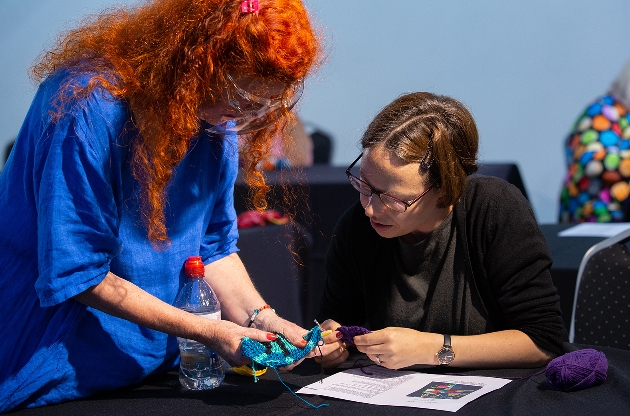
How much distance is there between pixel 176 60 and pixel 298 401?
0.68 metres

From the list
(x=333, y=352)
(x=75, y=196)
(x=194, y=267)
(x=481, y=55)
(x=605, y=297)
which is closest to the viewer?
(x=75, y=196)

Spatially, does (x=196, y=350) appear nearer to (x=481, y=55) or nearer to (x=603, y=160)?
(x=603, y=160)

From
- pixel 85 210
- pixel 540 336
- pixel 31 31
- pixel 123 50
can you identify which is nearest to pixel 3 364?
pixel 85 210

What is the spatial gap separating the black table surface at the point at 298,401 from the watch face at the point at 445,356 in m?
0.04

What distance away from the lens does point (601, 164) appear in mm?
3721

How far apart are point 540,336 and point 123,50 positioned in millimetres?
1046

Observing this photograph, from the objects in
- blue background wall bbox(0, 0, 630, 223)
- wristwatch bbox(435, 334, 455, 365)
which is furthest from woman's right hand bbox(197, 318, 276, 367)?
blue background wall bbox(0, 0, 630, 223)

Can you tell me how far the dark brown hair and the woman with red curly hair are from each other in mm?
A: 273

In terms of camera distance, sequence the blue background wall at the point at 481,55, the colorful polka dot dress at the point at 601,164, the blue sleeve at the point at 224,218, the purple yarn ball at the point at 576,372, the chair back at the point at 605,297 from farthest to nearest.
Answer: the blue background wall at the point at 481,55, the colorful polka dot dress at the point at 601,164, the chair back at the point at 605,297, the blue sleeve at the point at 224,218, the purple yarn ball at the point at 576,372

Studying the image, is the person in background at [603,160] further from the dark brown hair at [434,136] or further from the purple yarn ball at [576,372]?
the purple yarn ball at [576,372]

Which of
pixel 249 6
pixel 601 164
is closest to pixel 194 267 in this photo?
pixel 249 6

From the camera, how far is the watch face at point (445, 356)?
1506mm

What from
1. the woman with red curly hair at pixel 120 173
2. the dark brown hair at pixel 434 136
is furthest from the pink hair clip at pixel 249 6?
the dark brown hair at pixel 434 136

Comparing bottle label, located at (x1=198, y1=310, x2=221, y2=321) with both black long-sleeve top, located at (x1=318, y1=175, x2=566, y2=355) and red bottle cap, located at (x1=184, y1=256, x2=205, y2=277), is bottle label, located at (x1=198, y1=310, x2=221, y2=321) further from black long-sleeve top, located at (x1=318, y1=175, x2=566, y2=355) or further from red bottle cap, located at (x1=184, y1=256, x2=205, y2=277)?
black long-sleeve top, located at (x1=318, y1=175, x2=566, y2=355)
